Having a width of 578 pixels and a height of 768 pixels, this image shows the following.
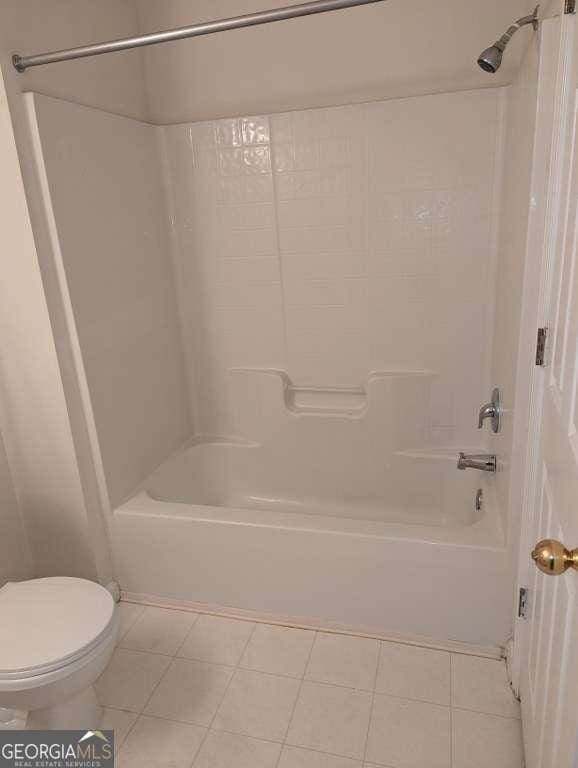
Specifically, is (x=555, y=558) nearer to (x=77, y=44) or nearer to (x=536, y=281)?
(x=536, y=281)

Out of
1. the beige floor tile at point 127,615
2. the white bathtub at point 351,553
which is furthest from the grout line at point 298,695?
the beige floor tile at point 127,615

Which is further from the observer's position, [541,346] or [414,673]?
[414,673]

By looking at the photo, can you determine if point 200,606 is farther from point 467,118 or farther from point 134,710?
point 467,118

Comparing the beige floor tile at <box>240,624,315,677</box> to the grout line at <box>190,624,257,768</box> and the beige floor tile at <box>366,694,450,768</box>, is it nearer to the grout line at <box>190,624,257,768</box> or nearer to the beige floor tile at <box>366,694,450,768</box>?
the grout line at <box>190,624,257,768</box>

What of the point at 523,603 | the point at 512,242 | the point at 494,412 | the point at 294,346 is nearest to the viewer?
the point at 523,603

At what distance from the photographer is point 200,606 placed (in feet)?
6.89

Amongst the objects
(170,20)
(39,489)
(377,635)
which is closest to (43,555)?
(39,489)

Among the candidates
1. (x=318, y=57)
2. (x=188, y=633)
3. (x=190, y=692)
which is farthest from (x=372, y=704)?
(x=318, y=57)

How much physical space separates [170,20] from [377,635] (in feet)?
8.38

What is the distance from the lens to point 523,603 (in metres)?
1.51

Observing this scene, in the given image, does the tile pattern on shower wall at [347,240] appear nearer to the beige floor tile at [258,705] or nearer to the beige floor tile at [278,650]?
the beige floor tile at [278,650]

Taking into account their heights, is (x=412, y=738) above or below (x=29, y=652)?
below

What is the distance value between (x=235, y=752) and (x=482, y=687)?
77 cm

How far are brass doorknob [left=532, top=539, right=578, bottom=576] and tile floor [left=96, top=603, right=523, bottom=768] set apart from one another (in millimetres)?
1022
